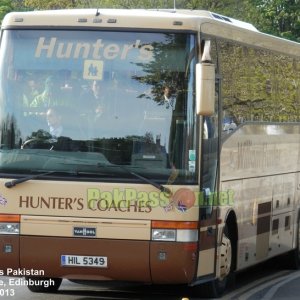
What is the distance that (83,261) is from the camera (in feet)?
33.7

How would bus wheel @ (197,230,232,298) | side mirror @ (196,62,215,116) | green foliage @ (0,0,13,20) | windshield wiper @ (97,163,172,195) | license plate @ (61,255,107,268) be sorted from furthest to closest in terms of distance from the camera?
green foliage @ (0,0,13,20), bus wheel @ (197,230,232,298), license plate @ (61,255,107,268), windshield wiper @ (97,163,172,195), side mirror @ (196,62,215,116)

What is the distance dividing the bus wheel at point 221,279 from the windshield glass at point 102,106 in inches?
69.7

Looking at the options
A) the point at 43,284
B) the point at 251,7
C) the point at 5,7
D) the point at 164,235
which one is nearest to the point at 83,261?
the point at 164,235

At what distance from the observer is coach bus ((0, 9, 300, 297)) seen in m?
10.2

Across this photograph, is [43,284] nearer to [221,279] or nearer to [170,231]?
[221,279]

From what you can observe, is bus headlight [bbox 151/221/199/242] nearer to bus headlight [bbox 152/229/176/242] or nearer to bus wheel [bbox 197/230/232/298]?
bus headlight [bbox 152/229/176/242]

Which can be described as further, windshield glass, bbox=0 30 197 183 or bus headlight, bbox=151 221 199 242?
windshield glass, bbox=0 30 197 183

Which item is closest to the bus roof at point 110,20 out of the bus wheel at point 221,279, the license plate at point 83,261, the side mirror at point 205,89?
the side mirror at point 205,89

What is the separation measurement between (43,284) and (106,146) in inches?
103

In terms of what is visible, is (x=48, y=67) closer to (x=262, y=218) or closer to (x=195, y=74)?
(x=195, y=74)

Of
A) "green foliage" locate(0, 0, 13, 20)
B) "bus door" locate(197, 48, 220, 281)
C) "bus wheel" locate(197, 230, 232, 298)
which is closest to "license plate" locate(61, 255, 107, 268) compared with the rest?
"bus door" locate(197, 48, 220, 281)

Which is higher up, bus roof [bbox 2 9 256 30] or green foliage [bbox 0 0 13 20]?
green foliage [bbox 0 0 13 20]

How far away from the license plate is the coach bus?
14 millimetres

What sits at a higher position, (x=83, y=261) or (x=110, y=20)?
(x=110, y=20)
